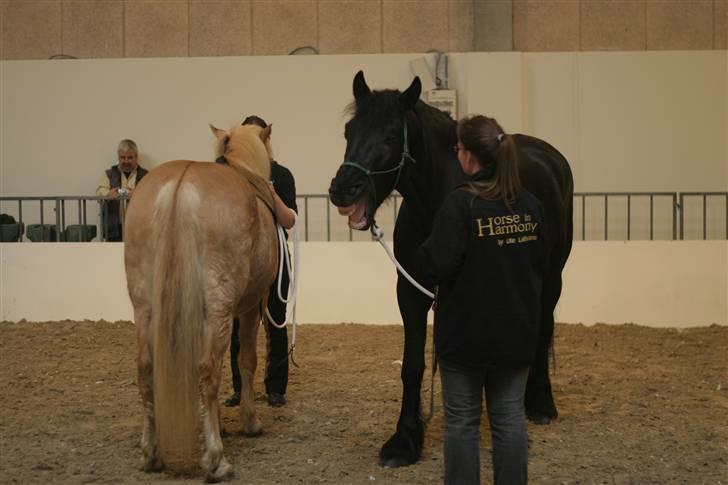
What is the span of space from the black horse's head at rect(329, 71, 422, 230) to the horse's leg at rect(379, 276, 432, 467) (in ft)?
1.67

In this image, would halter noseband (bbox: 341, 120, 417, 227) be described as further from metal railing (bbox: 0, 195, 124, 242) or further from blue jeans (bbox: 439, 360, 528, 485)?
metal railing (bbox: 0, 195, 124, 242)

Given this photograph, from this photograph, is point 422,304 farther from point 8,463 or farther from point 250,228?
point 8,463

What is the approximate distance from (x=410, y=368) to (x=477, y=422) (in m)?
0.97

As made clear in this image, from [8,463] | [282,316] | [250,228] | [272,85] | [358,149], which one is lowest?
[8,463]

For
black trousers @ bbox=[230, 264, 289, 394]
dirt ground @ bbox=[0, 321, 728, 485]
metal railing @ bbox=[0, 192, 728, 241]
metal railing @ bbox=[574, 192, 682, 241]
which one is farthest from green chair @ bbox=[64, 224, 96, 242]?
metal railing @ bbox=[574, 192, 682, 241]

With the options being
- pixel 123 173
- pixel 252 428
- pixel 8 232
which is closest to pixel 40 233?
pixel 8 232

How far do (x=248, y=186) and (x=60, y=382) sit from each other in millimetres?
2428

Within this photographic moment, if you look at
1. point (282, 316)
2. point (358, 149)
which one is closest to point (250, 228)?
point (358, 149)

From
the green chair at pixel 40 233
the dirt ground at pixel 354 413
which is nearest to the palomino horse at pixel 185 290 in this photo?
the dirt ground at pixel 354 413

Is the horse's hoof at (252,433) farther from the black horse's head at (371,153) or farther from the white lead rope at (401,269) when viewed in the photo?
the black horse's head at (371,153)

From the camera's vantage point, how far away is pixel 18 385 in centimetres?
555

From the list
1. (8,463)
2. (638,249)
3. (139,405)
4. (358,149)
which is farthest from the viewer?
(638,249)

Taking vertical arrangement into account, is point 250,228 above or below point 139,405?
above

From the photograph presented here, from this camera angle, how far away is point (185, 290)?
3525 mm
